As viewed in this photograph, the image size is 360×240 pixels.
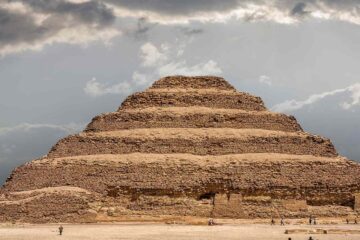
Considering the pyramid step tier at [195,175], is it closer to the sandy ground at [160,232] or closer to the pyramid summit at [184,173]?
the pyramid summit at [184,173]

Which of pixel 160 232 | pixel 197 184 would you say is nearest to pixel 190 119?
pixel 197 184

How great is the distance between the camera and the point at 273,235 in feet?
149

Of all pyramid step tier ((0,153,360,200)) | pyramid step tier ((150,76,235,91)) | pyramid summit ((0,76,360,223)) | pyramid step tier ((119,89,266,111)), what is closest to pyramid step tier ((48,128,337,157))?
pyramid summit ((0,76,360,223))

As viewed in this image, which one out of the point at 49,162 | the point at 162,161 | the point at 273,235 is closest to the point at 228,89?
the point at 162,161

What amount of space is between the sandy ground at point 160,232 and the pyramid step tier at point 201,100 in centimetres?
1481

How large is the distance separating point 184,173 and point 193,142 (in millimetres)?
3544

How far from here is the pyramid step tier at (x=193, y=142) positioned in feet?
199

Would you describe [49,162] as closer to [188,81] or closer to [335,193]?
[188,81]

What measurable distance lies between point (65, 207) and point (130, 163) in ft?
19.6

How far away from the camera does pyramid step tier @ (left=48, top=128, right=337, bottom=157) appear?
60781 mm

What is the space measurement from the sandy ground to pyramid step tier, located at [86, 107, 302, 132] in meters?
11.6

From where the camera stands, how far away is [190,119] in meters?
63.7

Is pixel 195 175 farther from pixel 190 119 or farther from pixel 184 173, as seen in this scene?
pixel 190 119

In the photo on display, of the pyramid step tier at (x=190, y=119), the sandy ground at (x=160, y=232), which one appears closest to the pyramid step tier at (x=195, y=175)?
the pyramid step tier at (x=190, y=119)
